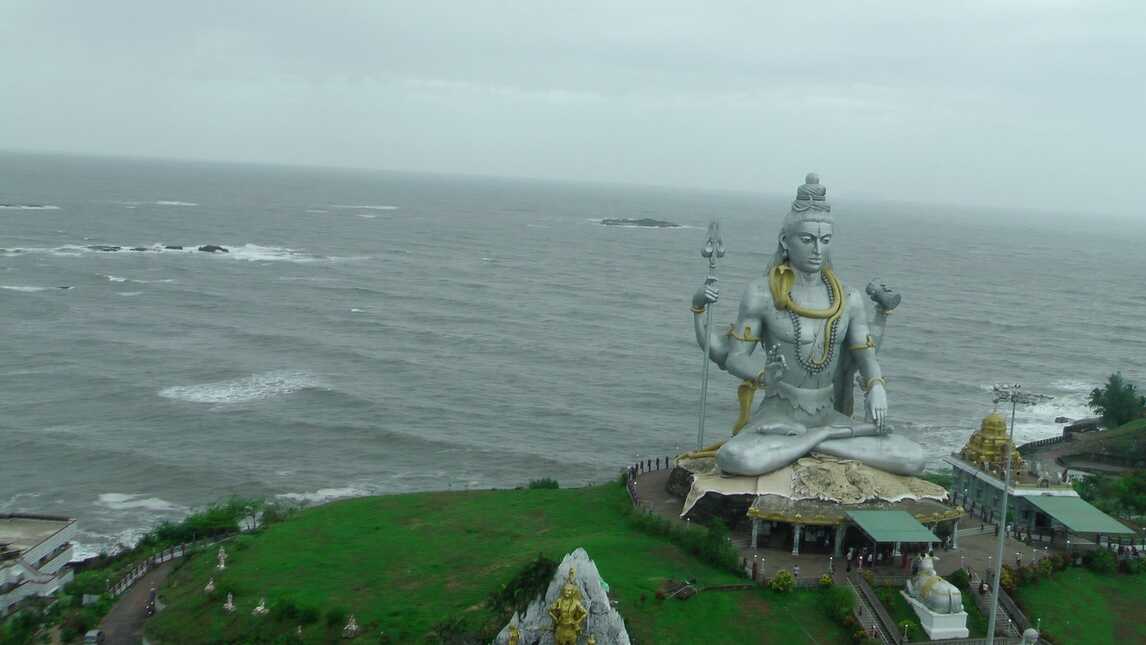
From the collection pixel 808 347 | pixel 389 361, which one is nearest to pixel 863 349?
pixel 808 347

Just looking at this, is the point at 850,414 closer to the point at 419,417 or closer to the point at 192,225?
the point at 419,417

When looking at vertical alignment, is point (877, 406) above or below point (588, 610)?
above

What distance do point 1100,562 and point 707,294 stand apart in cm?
1161

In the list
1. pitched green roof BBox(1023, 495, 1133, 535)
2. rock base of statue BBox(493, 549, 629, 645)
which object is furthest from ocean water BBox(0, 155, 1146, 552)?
rock base of statue BBox(493, 549, 629, 645)

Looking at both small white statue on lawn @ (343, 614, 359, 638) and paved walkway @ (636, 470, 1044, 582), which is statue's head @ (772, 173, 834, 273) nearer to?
paved walkway @ (636, 470, 1044, 582)

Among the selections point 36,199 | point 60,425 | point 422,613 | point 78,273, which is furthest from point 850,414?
point 36,199

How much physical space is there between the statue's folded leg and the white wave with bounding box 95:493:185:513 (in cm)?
2476

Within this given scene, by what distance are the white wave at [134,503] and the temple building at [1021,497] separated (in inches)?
1085

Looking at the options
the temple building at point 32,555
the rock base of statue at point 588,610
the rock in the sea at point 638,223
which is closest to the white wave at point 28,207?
the rock in the sea at point 638,223

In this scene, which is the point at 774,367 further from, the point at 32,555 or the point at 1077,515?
the point at 32,555

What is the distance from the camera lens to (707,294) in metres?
27.8

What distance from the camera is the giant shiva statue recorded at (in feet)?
89.8

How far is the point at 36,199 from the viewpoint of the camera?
544ft

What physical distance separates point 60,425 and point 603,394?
86.7 ft
